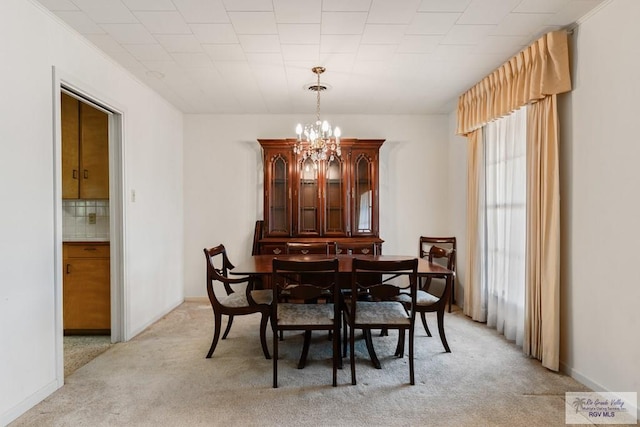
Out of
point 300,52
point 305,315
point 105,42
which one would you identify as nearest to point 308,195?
point 300,52

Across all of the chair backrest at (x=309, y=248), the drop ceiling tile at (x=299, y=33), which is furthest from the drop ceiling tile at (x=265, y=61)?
the chair backrest at (x=309, y=248)

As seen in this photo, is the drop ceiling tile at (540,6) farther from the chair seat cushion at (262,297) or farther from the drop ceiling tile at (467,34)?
the chair seat cushion at (262,297)

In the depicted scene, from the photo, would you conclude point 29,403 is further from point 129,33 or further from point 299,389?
point 129,33

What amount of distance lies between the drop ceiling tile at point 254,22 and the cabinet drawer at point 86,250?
2401 millimetres

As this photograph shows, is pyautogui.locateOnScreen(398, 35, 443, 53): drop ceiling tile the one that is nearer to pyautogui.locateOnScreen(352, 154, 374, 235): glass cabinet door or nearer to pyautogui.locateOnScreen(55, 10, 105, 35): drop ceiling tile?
pyautogui.locateOnScreen(352, 154, 374, 235): glass cabinet door

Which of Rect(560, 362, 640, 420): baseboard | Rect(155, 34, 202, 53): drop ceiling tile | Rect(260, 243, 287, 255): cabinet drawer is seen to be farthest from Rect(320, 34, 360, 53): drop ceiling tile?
Rect(560, 362, 640, 420): baseboard

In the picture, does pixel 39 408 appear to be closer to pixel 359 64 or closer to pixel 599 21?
pixel 359 64

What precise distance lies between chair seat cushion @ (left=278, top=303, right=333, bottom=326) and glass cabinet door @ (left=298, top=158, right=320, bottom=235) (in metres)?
1.76

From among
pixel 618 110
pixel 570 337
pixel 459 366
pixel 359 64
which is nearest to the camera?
pixel 618 110

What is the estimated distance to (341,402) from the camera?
212 cm

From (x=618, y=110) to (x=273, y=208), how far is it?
3377 millimetres

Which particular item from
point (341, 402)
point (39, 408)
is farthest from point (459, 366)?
point (39, 408)

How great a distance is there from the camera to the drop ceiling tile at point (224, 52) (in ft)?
8.84

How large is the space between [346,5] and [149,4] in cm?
126
